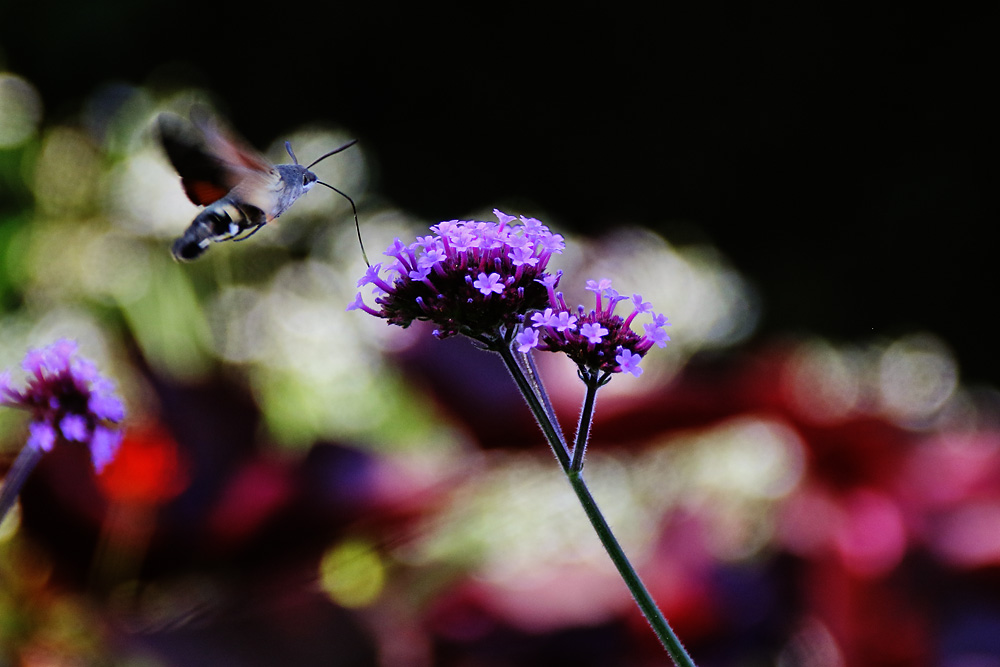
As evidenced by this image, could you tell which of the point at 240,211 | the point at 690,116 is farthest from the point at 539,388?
the point at 690,116

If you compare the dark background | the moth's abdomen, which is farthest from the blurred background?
the moth's abdomen

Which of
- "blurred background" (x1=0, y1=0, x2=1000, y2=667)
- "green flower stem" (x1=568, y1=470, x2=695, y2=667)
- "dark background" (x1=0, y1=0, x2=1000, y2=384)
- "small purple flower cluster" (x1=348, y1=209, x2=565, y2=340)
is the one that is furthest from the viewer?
"dark background" (x1=0, y1=0, x2=1000, y2=384)

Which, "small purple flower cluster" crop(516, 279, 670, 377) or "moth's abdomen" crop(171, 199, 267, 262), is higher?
"moth's abdomen" crop(171, 199, 267, 262)

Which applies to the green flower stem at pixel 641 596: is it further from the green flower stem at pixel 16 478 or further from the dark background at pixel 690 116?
the dark background at pixel 690 116

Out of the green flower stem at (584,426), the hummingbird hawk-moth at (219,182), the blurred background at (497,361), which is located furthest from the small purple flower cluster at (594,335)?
the blurred background at (497,361)

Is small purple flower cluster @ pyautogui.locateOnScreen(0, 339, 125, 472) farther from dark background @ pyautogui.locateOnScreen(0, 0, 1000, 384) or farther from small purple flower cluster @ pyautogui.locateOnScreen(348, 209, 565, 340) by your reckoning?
dark background @ pyautogui.locateOnScreen(0, 0, 1000, 384)

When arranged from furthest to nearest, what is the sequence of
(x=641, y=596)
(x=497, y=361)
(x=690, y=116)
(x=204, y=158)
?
(x=690, y=116) < (x=497, y=361) < (x=204, y=158) < (x=641, y=596)

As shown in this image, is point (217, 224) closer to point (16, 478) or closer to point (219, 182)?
point (219, 182)
